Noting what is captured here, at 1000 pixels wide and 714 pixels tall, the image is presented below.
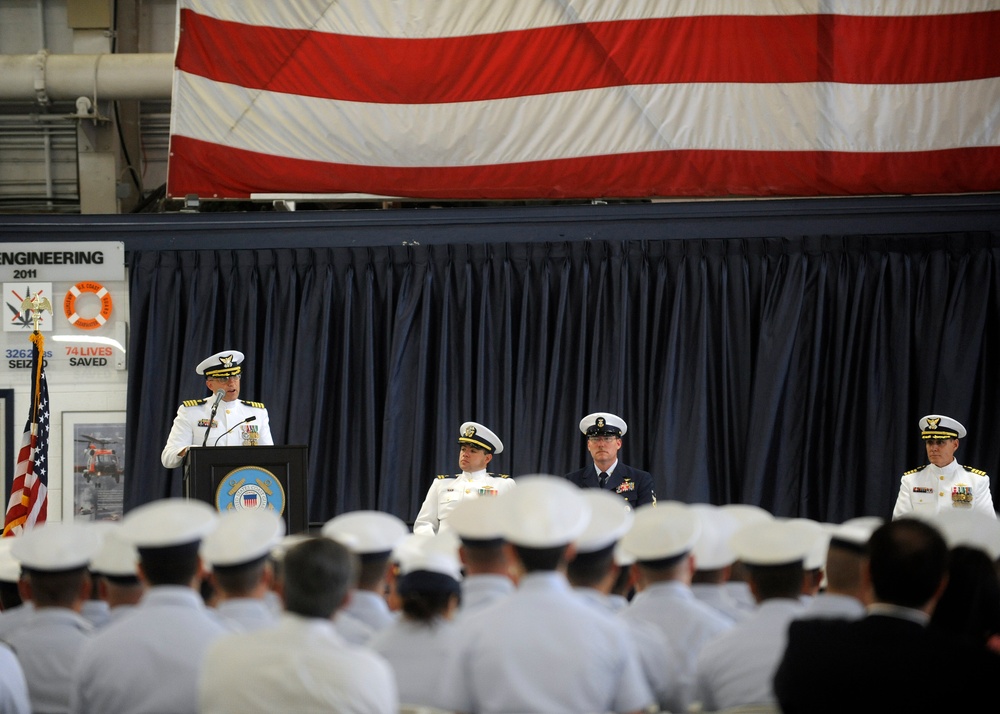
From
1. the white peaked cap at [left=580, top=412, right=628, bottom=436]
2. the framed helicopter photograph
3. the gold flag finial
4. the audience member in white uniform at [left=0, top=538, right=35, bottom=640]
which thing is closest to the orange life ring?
the gold flag finial

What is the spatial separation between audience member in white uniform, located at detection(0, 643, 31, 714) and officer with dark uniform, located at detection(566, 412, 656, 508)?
13.9ft

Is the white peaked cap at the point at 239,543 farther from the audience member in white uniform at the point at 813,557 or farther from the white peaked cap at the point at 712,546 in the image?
the audience member in white uniform at the point at 813,557

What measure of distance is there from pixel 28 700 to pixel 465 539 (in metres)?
1.16

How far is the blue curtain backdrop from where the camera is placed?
25.1 feet

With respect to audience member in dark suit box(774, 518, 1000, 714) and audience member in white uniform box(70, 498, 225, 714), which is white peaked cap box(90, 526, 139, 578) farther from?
audience member in dark suit box(774, 518, 1000, 714)

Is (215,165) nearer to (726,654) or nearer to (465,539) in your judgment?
(465,539)

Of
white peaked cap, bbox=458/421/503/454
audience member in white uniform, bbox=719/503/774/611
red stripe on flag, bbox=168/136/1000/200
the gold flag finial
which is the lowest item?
audience member in white uniform, bbox=719/503/774/611

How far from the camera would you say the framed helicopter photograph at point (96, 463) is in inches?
334

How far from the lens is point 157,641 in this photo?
2.66m

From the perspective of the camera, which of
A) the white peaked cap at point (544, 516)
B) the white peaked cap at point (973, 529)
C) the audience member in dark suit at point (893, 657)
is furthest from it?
the white peaked cap at point (973, 529)

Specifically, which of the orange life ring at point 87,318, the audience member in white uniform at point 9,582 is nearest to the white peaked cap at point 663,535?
the audience member in white uniform at point 9,582

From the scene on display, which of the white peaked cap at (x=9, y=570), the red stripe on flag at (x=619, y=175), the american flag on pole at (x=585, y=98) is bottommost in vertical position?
the white peaked cap at (x=9, y=570)

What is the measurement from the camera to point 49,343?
8.41 meters

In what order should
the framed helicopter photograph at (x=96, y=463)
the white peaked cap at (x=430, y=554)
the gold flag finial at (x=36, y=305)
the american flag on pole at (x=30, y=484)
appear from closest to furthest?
the white peaked cap at (x=430, y=554)
the american flag on pole at (x=30, y=484)
the gold flag finial at (x=36, y=305)
the framed helicopter photograph at (x=96, y=463)
